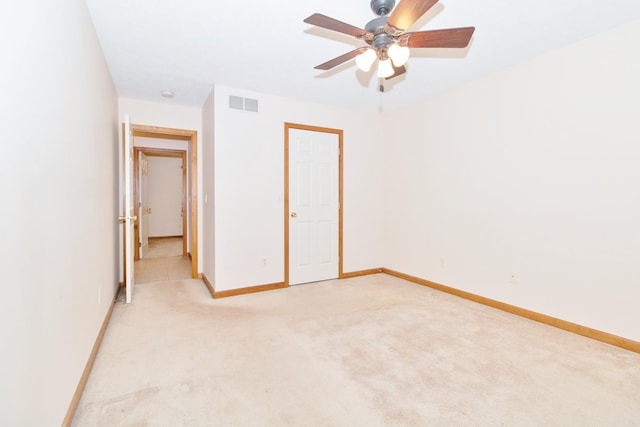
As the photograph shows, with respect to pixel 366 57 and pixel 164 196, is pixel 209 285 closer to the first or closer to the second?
pixel 366 57

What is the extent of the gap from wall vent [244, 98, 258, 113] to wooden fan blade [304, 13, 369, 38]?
2.16m

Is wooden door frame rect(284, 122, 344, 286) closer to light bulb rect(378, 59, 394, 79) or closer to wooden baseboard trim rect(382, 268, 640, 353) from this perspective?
wooden baseboard trim rect(382, 268, 640, 353)

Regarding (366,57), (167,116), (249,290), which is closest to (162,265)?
(249,290)

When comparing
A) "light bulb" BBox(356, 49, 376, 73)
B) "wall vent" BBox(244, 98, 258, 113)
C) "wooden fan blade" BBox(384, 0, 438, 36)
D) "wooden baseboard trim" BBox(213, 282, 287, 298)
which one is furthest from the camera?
"wall vent" BBox(244, 98, 258, 113)

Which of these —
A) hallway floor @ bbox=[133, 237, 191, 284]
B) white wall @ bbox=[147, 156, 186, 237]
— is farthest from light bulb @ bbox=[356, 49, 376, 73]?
white wall @ bbox=[147, 156, 186, 237]

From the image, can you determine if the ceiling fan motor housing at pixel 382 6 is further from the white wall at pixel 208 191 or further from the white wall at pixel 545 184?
the white wall at pixel 208 191

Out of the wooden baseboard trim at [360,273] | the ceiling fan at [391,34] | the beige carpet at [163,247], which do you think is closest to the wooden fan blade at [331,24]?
the ceiling fan at [391,34]

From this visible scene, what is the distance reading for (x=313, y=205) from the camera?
430 centimetres

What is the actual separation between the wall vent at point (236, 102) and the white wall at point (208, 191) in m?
0.20

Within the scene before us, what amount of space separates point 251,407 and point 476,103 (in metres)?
3.53

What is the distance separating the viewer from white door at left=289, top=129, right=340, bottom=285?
4152 millimetres

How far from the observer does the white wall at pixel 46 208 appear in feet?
3.43

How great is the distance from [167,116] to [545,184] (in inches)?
174

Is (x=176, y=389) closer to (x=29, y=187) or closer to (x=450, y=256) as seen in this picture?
(x=29, y=187)
